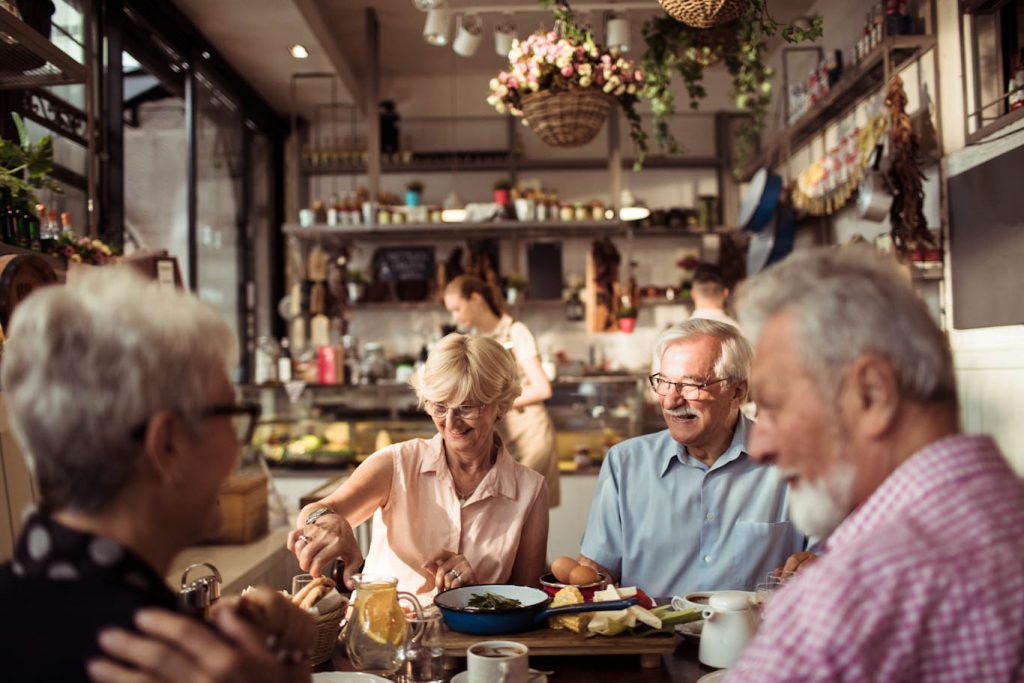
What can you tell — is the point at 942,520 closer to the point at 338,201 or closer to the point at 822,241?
the point at 822,241

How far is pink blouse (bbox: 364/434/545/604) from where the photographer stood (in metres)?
2.54

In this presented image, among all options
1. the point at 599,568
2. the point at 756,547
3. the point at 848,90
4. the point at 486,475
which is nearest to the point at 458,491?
the point at 486,475

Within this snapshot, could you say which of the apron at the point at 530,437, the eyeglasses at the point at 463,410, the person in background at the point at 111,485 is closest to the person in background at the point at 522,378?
the apron at the point at 530,437

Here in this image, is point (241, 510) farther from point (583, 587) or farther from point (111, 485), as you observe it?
point (111, 485)

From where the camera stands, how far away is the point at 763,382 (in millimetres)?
1187

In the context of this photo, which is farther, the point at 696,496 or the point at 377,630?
the point at 696,496

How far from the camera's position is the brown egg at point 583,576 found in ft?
7.46

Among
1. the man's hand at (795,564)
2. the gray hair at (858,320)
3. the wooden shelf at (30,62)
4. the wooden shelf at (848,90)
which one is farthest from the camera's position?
the wooden shelf at (848,90)

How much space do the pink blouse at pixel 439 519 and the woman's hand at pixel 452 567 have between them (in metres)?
0.14

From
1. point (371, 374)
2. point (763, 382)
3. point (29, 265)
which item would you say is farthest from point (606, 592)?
point (371, 374)

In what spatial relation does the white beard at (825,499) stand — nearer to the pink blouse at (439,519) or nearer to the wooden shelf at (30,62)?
the pink blouse at (439,519)

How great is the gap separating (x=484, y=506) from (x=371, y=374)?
393cm

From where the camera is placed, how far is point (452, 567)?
2361 mm

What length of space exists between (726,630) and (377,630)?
0.69 meters
